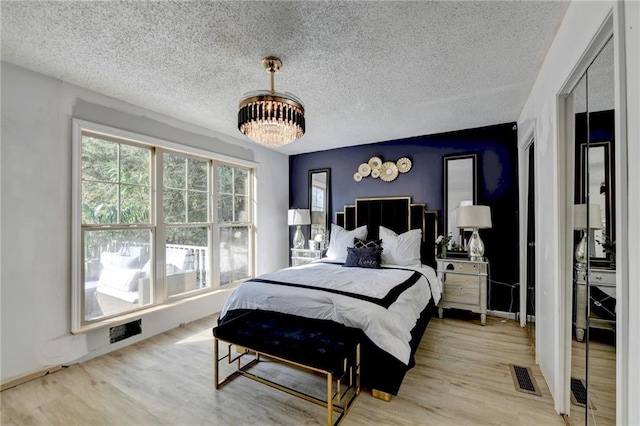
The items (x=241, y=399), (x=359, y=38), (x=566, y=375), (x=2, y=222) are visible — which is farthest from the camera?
(x=2, y=222)

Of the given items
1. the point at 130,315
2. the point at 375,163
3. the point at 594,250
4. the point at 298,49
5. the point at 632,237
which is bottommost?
the point at 130,315

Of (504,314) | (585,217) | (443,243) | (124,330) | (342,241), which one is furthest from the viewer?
(342,241)

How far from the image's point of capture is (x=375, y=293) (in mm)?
2410

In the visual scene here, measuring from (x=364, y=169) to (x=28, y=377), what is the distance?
4.44m

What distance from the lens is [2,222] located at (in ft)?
7.30

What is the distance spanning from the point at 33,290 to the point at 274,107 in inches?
100

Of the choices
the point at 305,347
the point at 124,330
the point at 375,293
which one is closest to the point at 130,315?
the point at 124,330

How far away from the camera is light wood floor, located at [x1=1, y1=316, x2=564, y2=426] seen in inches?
74.3

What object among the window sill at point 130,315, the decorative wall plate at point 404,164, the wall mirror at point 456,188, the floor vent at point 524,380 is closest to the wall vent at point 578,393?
the floor vent at point 524,380

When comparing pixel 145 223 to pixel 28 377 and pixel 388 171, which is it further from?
pixel 388 171

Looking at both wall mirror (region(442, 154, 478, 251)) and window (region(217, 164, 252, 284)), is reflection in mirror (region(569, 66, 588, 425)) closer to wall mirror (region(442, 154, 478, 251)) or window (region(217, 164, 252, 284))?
wall mirror (region(442, 154, 478, 251))

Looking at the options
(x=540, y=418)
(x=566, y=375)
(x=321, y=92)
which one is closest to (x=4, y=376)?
(x=321, y=92)

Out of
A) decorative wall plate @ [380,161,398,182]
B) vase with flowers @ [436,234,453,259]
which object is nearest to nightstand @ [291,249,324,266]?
decorative wall plate @ [380,161,398,182]

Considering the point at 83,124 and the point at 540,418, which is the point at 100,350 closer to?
the point at 83,124
